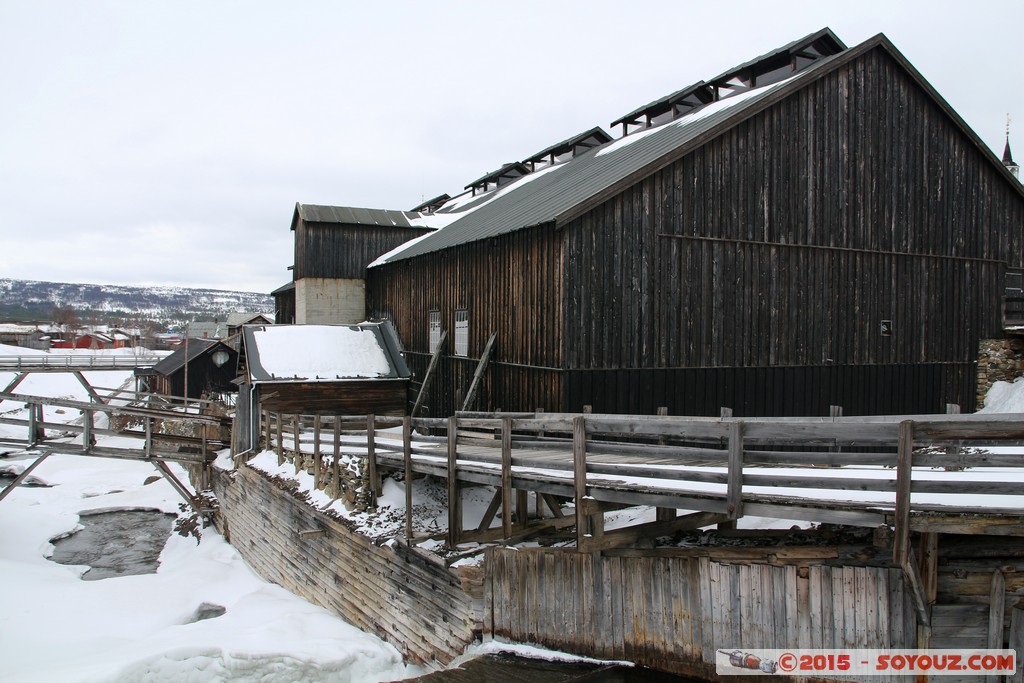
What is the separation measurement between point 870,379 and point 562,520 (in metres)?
9.57

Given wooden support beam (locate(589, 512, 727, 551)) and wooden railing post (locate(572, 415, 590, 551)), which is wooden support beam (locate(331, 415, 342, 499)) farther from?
wooden railing post (locate(572, 415, 590, 551))

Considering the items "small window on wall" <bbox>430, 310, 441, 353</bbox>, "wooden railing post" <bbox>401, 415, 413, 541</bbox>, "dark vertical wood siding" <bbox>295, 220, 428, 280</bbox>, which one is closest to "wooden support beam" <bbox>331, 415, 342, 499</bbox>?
"wooden railing post" <bbox>401, 415, 413, 541</bbox>

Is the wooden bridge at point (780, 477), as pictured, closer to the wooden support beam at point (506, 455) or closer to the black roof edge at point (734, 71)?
the wooden support beam at point (506, 455)

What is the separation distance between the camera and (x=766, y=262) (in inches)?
586

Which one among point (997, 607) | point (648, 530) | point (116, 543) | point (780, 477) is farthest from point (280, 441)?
point (997, 607)

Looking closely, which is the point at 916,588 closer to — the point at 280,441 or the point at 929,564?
the point at 929,564

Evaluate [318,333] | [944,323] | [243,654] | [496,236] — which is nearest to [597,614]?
[243,654]

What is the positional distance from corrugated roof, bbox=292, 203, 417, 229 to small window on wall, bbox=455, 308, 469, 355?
505 inches

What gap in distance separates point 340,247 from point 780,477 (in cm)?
2482

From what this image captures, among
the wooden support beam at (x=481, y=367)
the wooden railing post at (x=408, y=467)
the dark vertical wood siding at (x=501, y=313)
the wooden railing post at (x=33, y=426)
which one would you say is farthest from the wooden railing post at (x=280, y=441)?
the wooden railing post at (x=33, y=426)

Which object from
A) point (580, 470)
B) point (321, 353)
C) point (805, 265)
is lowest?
point (580, 470)

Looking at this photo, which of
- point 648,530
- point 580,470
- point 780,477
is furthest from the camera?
point 648,530

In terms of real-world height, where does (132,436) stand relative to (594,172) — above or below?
below

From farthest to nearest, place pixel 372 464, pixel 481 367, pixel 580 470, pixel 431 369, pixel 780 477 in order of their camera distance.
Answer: pixel 431 369 → pixel 481 367 → pixel 372 464 → pixel 580 470 → pixel 780 477
